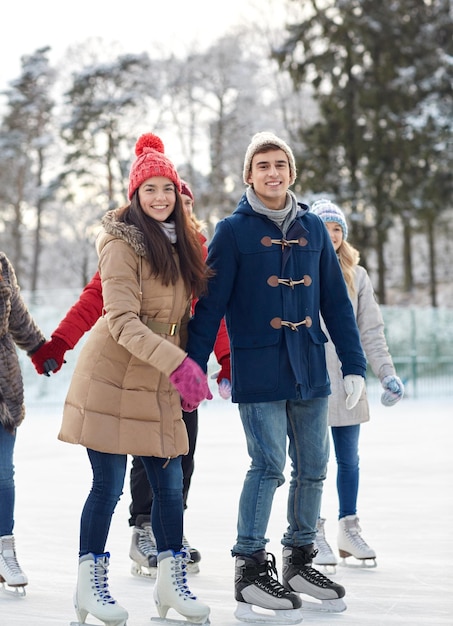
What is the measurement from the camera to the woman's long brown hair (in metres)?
4.03

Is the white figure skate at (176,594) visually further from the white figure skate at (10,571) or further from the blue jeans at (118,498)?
the white figure skate at (10,571)

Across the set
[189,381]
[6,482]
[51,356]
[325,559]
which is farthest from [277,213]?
[325,559]

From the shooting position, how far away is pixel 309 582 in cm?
434

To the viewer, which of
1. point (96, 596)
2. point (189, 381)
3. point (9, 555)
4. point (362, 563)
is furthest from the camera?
point (362, 563)

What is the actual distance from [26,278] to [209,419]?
2071 cm

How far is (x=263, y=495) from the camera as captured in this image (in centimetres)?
420

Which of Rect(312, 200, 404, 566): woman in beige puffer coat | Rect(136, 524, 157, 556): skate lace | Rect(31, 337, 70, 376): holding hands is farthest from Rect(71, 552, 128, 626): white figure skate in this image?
Rect(312, 200, 404, 566): woman in beige puffer coat

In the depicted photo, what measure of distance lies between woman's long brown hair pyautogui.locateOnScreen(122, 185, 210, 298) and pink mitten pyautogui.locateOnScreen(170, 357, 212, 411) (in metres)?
0.36

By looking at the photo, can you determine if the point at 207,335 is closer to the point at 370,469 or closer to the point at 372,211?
the point at 370,469

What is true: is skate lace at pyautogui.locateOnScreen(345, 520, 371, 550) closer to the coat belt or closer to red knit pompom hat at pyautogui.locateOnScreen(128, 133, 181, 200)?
the coat belt

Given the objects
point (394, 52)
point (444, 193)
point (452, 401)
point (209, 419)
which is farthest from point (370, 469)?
point (394, 52)

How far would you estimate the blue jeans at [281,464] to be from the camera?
165 inches

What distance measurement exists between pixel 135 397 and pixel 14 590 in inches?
49.4

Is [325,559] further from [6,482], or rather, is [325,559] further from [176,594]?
[6,482]
